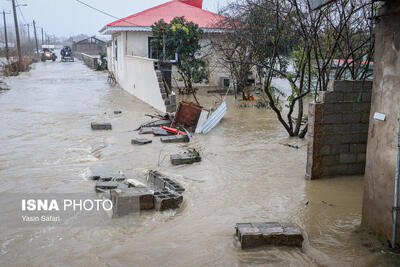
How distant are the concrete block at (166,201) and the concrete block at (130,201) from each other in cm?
9

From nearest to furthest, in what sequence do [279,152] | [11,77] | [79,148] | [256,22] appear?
[279,152] → [79,148] → [256,22] → [11,77]

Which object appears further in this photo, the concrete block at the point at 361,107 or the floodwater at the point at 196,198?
the concrete block at the point at 361,107

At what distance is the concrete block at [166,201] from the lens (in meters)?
4.96

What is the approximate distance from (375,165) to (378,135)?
0.31 m

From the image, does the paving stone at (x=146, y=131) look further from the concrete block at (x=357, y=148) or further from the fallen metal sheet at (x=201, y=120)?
the concrete block at (x=357, y=148)

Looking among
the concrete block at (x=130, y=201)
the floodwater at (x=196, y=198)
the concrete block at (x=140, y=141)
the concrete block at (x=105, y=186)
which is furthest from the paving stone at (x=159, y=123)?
the concrete block at (x=130, y=201)

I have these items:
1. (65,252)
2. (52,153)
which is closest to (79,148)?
(52,153)

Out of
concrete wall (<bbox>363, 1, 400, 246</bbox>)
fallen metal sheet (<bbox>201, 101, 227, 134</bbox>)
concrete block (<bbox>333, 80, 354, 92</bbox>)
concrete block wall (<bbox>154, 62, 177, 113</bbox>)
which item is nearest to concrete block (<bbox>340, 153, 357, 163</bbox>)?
concrete block (<bbox>333, 80, 354, 92</bbox>)

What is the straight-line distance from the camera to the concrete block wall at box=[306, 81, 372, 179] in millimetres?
5836

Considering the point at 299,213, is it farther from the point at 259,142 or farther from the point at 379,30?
the point at 259,142

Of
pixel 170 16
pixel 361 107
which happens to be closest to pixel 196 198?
pixel 361 107

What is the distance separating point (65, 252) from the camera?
393 cm

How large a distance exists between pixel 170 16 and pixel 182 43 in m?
4.55

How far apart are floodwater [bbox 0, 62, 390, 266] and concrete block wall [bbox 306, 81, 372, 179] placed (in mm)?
234
